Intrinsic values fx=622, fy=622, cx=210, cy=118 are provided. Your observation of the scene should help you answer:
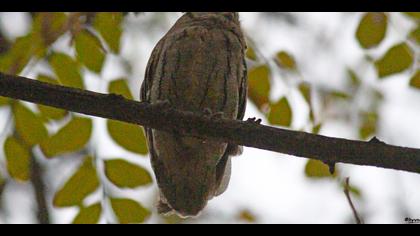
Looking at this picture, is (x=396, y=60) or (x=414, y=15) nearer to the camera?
(x=396, y=60)

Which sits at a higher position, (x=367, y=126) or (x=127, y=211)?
(x=367, y=126)

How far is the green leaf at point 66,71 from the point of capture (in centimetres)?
317

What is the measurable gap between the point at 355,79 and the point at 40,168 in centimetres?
280

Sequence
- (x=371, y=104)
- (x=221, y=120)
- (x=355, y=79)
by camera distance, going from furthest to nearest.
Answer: (x=371, y=104) < (x=355, y=79) < (x=221, y=120)

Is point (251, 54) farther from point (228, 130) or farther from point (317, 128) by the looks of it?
point (228, 130)

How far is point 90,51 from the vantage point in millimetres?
3148

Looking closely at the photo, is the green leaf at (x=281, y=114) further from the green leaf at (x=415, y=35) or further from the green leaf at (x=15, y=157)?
the green leaf at (x=15, y=157)

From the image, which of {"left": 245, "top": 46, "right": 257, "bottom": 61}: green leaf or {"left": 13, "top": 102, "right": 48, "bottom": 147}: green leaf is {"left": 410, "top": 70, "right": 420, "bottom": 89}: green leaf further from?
{"left": 13, "top": 102, "right": 48, "bottom": 147}: green leaf

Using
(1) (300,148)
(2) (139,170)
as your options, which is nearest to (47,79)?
(2) (139,170)

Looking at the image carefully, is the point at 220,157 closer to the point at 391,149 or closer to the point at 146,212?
the point at 146,212

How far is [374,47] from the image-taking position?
321 cm

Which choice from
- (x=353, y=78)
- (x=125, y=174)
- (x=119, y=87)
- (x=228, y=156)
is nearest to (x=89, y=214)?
(x=125, y=174)

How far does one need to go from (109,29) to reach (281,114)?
1.01 meters
